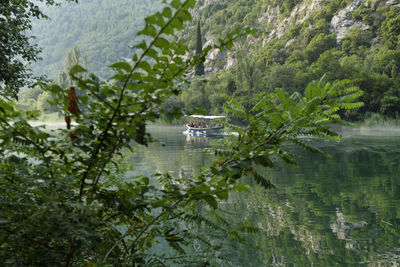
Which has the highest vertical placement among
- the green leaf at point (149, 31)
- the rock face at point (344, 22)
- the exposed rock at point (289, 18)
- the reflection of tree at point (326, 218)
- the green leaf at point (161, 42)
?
the exposed rock at point (289, 18)

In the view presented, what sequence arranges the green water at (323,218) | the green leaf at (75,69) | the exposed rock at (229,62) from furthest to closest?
1. the exposed rock at (229,62)
2. the green water at (323,218)
3. the green leaf at (75,69)

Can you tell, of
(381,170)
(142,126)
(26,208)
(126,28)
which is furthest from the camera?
(126,28)

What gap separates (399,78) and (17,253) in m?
56.4

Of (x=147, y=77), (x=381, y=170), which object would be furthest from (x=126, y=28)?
(x=147, y=77)

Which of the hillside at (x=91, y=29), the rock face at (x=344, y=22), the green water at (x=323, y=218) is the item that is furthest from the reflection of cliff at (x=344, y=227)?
the hillside at (x=91, y=29)

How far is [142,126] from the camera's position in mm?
1160

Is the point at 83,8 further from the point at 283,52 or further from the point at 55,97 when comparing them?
the point at 55,97

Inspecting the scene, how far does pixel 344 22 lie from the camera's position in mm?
67812

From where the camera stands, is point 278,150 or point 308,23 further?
point 308,23

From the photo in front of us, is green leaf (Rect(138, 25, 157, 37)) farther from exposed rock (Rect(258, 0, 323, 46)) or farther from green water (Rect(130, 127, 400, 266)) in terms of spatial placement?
exposed rock (Rect(258, 0, 323, 46))

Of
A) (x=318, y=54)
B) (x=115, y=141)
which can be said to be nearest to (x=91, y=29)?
(x=318, y=54)

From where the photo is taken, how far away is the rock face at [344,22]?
66.6 m

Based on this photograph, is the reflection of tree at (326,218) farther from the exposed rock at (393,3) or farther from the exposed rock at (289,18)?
the exposed rock at (289,18)

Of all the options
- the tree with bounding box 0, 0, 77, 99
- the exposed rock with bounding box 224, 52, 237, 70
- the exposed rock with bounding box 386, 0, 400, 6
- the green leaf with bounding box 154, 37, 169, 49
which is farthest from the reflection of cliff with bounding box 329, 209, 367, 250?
the exposed rock with bounding box 224, 52, 237, 70
